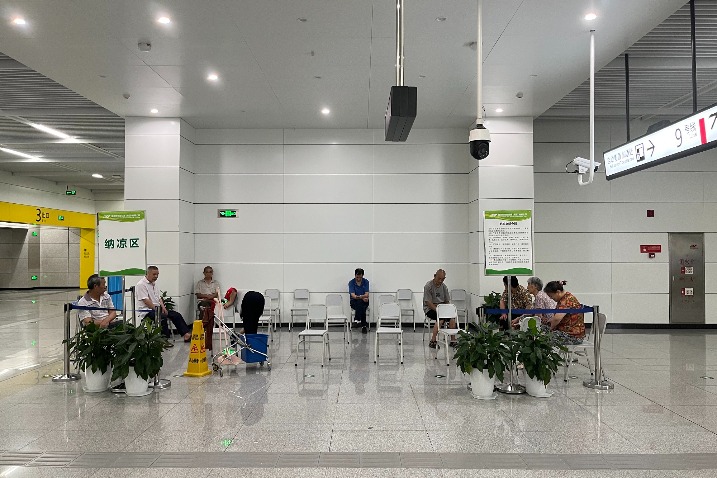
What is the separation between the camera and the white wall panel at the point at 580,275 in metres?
12.5

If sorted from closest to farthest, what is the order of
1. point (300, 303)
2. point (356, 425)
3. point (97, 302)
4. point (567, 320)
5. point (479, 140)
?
point (479, 140)
point (356, 425)
point (97, 302)
point (567, 320)
point (300, 303)

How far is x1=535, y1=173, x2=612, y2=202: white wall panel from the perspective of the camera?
12.6 meters

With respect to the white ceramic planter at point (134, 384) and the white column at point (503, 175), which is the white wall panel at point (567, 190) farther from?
the white ceramic planter at point (134, 384)

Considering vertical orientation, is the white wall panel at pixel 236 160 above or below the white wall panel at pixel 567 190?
above

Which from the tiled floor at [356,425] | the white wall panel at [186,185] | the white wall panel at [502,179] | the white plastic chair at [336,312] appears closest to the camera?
the tiled floor at [356,425]

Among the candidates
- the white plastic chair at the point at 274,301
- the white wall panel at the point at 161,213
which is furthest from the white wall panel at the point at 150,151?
the white plastic chair at the point at 274,301

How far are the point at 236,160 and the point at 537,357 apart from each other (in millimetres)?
8514

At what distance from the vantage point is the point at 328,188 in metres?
12.5

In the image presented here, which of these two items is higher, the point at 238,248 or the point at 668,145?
the point at 668,145

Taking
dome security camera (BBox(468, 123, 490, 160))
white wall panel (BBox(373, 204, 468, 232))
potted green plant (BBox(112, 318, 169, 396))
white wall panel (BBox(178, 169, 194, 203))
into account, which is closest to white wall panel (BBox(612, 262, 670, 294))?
white wall panel (BBox(373, 204, 468, 232))

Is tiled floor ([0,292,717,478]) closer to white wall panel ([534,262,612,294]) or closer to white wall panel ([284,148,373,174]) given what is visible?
white wall panel ([534,262,612,294])

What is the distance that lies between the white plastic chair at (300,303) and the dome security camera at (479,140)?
25.1 ft

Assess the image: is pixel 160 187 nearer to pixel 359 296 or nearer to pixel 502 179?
pixel 359 296

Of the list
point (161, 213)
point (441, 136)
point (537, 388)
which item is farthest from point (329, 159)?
point (537, 388)
